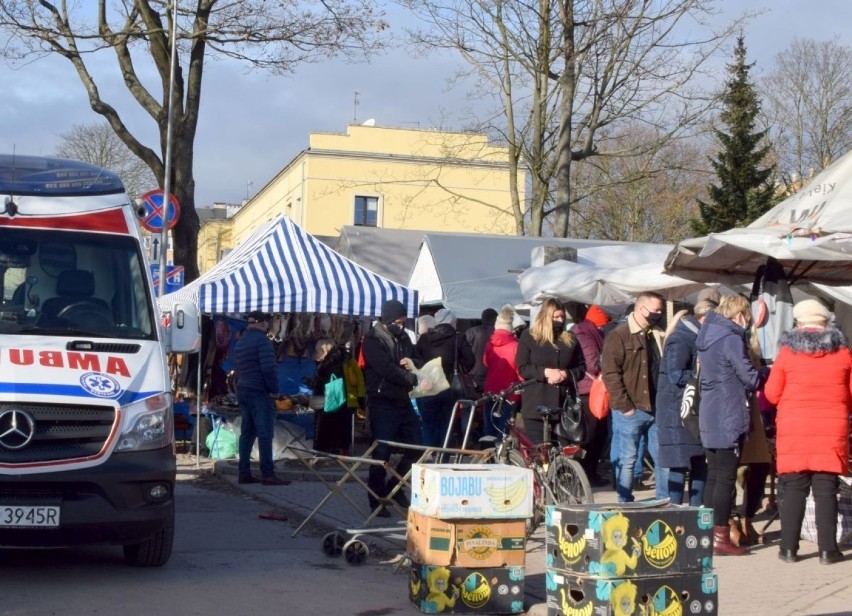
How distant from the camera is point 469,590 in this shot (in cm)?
684

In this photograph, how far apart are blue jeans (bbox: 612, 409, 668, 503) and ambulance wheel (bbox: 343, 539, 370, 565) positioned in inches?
94.6

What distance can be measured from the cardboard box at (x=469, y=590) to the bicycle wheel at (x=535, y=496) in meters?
2.14

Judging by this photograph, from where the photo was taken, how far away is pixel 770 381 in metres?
8.18

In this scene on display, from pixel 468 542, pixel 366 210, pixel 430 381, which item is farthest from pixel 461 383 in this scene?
pixel 366 210

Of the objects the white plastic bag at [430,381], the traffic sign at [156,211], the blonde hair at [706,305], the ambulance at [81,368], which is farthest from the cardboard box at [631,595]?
the traffic sign at [156,211]

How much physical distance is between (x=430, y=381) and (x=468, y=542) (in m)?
3.87

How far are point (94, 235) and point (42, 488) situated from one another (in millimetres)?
2060

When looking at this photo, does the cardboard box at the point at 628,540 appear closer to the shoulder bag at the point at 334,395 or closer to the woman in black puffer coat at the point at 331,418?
the shoulder bag at the point at 334,395

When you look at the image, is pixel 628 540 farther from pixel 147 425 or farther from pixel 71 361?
pixel 71 361

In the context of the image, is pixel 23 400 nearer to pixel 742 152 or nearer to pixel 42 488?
pixel 42 488

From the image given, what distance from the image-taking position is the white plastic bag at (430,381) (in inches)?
417

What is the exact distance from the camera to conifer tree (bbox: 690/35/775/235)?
3853 cm

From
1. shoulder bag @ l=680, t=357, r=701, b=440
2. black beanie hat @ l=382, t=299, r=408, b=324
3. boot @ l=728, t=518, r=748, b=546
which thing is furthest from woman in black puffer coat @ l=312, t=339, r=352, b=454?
boot @ l=728, t=518, r=748, b=546

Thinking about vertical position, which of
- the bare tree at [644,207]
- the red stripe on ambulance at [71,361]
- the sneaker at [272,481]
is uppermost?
the bare tree at [644,207]
